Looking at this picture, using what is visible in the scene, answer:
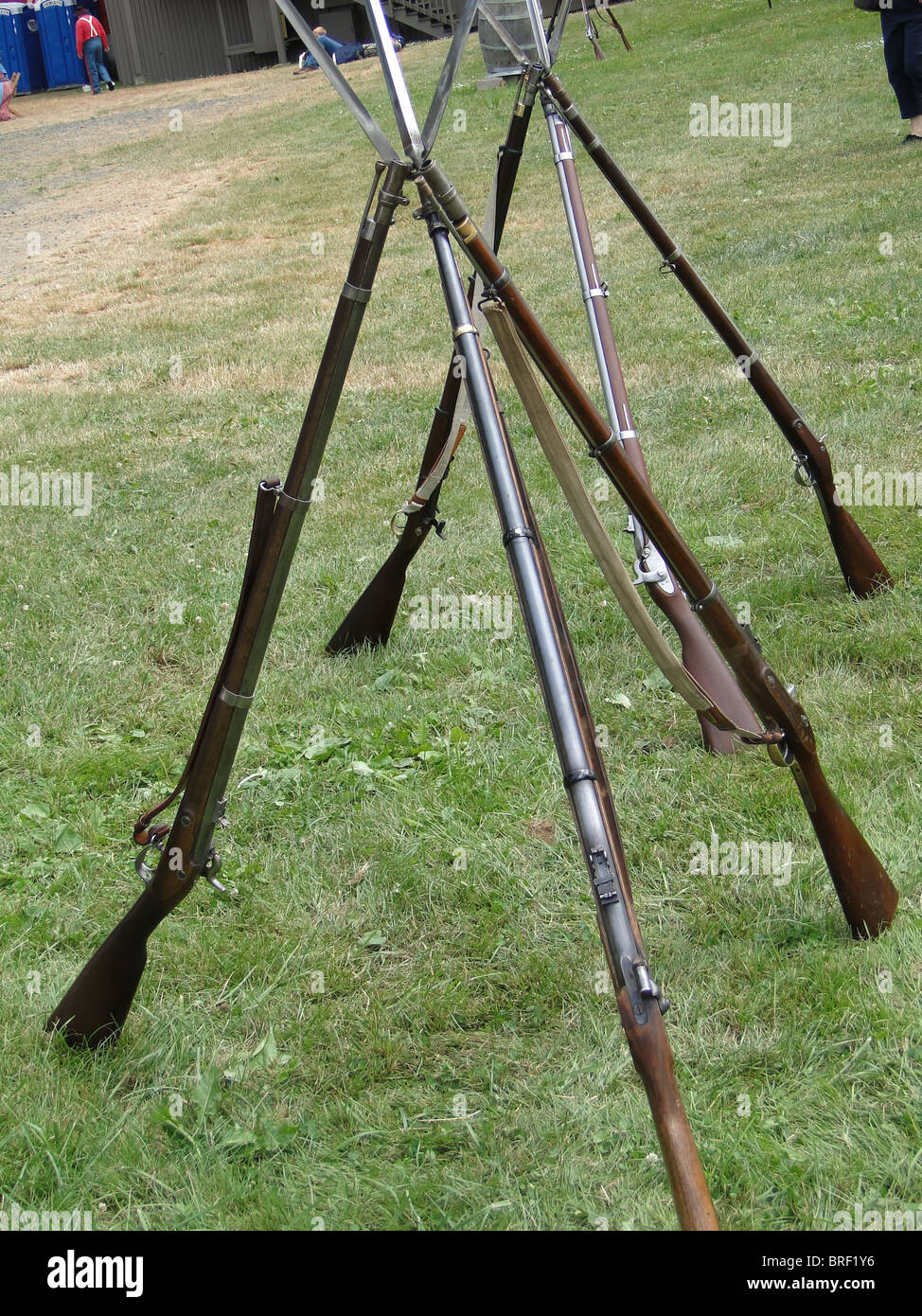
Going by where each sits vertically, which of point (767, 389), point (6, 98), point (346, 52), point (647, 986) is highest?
point (6, 98)

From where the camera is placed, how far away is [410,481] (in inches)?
252

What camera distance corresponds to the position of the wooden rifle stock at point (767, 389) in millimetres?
3666

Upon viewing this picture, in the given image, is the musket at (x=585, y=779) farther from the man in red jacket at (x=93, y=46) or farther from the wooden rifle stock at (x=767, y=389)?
the man in red jacket at (x=93, y=46)

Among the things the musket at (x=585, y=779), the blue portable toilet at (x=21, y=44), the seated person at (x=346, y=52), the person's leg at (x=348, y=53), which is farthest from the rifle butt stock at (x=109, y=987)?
the blue portable toilet at (x=21, y=44)

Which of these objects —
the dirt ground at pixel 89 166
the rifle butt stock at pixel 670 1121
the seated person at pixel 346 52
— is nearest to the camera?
the rifle butt stock at pixel 670 1121

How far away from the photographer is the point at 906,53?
1075 cm

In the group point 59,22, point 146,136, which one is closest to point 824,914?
point 146,136

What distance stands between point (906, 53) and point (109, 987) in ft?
38.2

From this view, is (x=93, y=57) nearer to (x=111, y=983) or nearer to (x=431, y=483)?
(x=431, y=483)

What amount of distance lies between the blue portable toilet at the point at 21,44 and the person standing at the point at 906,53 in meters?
29.7

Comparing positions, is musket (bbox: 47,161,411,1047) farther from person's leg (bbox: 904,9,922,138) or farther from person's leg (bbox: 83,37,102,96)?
person's leg (bbox: 83,37,102,96)

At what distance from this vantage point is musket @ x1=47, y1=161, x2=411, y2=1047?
237 centimetres

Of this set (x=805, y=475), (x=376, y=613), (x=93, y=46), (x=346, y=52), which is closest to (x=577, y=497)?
(x=805, y=475)

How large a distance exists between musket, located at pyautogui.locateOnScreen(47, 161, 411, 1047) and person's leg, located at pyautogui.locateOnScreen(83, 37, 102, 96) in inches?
1343
